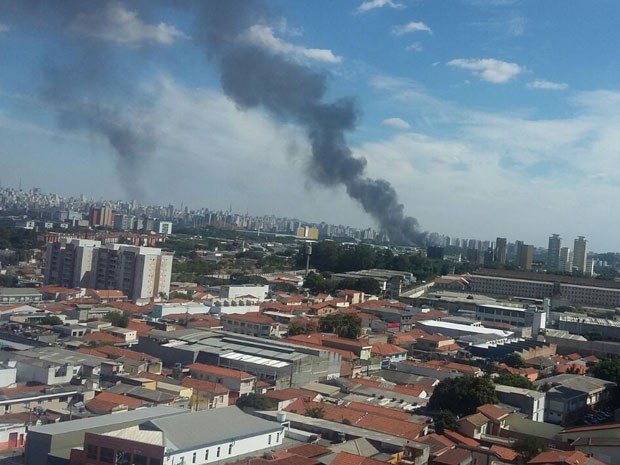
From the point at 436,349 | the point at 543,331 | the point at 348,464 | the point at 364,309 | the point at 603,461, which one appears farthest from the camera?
the point at 364,309

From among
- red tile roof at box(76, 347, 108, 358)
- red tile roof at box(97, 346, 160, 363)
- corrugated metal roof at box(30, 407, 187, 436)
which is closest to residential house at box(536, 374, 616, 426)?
corrugated metal roof at box(30, 407, 187, 436)

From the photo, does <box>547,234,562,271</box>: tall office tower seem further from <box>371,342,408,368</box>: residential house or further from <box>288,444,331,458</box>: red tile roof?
<box>288,444,331,458</box>: red tile roof

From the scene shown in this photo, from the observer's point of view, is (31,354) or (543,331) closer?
(31,354)

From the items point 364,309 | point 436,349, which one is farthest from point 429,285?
point 436,349

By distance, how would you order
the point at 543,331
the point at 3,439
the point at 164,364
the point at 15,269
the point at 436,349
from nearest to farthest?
the point at 3,439
the point at 164,364
the point at 436,349
the point at 543,331
the point at 15,269

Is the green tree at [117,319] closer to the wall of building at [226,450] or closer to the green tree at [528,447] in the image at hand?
the wall of building at [226,450]

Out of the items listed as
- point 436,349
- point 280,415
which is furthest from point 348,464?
point 436,349

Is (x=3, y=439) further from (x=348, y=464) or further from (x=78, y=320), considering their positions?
(x=78, y=320)
